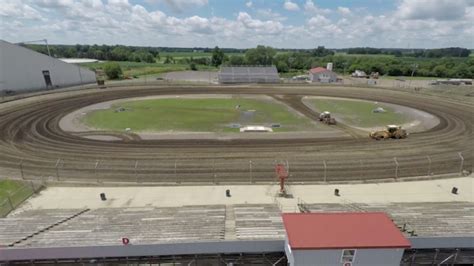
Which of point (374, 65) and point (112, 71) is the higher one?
point (112, 71)

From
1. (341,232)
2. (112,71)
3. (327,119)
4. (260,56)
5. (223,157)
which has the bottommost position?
(223,157)

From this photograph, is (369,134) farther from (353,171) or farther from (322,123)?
(353,171)

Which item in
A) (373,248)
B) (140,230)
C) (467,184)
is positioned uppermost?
(373,248)

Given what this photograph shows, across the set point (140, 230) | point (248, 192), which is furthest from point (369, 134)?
point (140, 230)

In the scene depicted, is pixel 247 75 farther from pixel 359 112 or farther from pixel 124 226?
pixel 124 226

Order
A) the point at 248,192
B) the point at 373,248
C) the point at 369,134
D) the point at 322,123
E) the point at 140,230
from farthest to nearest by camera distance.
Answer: the point at 322,123 → the point at 369,134 → the point at 248,192 → the point at 140,230 → the point at 373,248

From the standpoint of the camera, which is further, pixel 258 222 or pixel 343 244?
pixel 258 222

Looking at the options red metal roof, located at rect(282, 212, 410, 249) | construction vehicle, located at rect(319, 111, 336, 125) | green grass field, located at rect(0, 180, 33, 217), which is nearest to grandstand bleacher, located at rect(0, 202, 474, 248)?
green grass field, located at rect(0, 180, 33, 217)

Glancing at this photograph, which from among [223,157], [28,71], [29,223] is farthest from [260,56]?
[29,223]
